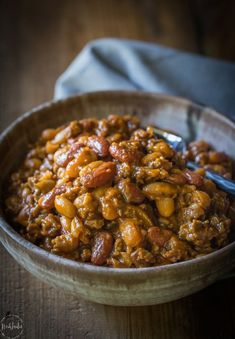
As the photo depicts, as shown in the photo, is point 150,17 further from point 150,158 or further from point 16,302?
point 16,302

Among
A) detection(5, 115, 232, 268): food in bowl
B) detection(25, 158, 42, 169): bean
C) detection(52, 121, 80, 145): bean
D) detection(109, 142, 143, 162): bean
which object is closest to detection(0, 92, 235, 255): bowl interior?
detection(25, 158, 42, 169): bean

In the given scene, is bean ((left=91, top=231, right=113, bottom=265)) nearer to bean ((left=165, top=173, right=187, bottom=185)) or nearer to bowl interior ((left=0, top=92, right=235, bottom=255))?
bean ((left=165, top=173, right=187, bottom=185))

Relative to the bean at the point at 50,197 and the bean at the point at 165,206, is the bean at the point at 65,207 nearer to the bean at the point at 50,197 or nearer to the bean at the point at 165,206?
the bean at the point at 50,197

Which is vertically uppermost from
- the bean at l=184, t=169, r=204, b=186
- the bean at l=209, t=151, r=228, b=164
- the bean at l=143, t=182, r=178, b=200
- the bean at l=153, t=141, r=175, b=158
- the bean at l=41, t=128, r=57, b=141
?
the bean at l=153, t=141, r=175, b=158

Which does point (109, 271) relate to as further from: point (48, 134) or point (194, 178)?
point (48, 134)

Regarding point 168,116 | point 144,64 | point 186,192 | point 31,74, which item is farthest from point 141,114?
point 31,74

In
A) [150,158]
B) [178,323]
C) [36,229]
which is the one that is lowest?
[178,323]

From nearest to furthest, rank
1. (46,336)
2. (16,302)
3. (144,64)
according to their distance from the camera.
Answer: (46,336) < (16,302) < (144,64)
